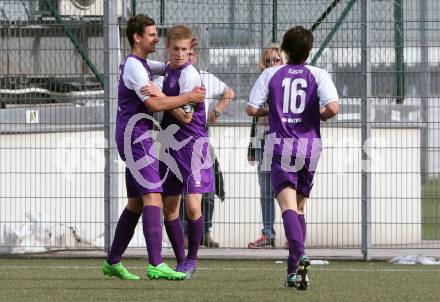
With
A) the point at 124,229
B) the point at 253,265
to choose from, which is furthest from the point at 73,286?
Answer: the point at 253,265

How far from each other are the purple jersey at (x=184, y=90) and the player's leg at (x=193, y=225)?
428 millimetres

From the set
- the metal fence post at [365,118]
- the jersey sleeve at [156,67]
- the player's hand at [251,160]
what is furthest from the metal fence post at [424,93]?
the jersey sleeve at [156,67]

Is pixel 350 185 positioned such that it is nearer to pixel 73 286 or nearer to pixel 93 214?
pixel 93 214

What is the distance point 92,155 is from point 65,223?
713 mm

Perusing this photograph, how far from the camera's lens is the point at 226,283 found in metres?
9.24

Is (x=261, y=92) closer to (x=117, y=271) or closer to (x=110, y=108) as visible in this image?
(x=117, y=271)

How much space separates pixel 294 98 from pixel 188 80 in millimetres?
832

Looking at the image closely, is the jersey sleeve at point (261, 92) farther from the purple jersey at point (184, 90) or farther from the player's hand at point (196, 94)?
the purple jersey at point (184, 90)

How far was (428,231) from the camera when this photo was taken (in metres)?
12.3

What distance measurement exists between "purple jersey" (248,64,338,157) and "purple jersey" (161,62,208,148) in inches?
21.5

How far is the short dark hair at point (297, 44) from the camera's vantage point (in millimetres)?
8602

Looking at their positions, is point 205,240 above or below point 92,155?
below

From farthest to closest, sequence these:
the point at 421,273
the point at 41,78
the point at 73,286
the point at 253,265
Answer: the point at 41,78 → the point at 253,265 → the point at 421,273 → the point at 73,286

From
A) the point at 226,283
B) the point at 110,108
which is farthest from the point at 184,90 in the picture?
the point at 110,108
